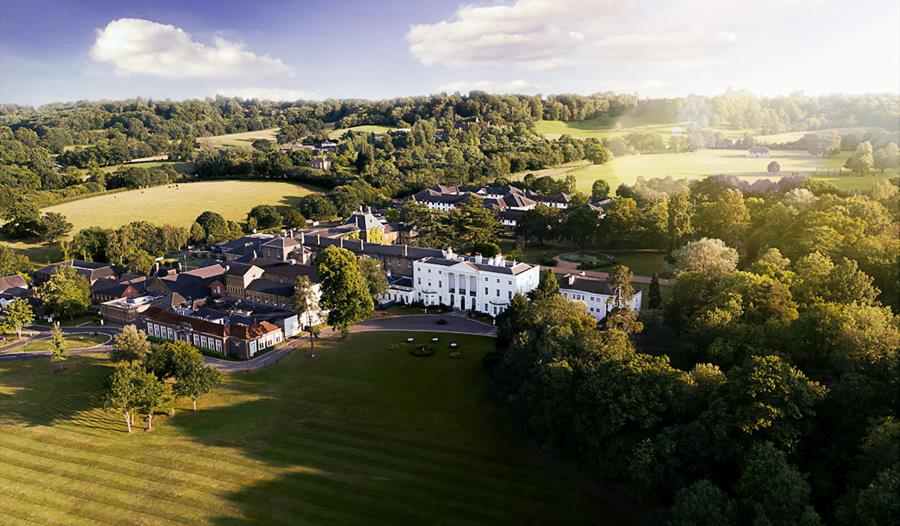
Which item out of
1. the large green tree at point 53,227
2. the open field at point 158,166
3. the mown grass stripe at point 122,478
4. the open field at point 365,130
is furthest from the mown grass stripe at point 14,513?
the open field at point 365,130

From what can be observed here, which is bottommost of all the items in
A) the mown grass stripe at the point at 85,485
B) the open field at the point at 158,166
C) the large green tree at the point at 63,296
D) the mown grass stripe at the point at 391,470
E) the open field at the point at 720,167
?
the mown grass stripe at the point at 85,485

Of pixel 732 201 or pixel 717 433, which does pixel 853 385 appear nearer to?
pixel 717 433

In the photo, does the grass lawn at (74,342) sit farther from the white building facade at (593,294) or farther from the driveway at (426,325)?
the white building facade at (593,294)

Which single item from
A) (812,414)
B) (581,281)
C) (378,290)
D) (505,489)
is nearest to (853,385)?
(812,414)

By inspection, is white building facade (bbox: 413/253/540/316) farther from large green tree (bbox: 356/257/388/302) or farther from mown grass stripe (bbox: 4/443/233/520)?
mown grass stripe (bbox: 4/443/233/520)

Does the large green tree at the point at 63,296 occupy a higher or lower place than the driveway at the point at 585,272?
higher

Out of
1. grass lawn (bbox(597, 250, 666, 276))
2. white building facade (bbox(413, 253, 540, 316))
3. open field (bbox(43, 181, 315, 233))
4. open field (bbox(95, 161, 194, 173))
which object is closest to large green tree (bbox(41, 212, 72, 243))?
open field (bbox(43, 181, 315, 233))
